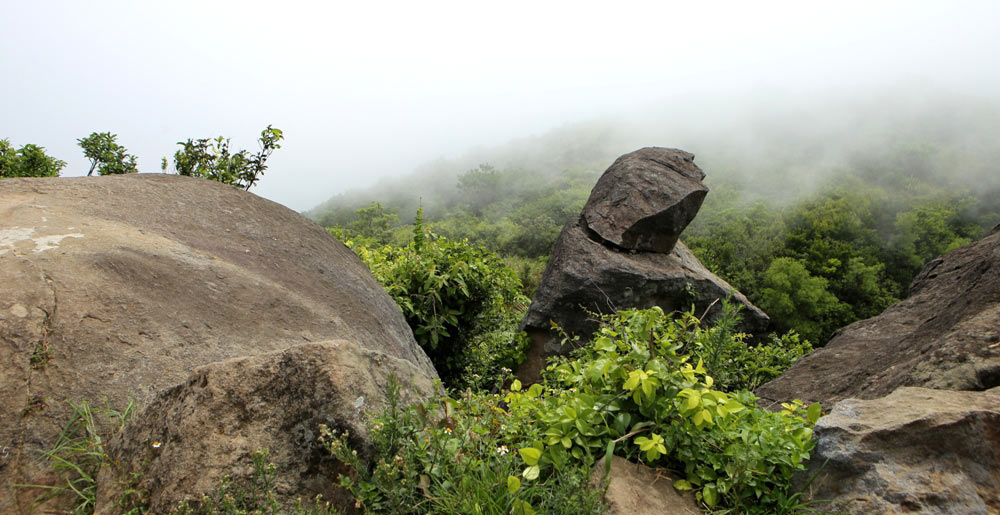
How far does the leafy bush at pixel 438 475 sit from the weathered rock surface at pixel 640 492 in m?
0.10

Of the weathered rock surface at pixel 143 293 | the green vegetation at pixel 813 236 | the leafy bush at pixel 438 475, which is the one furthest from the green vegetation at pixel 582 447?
the green vegetation at pixel 813 236

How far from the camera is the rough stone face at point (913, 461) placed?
7.02 ft

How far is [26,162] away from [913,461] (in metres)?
10.2

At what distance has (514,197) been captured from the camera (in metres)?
36.1

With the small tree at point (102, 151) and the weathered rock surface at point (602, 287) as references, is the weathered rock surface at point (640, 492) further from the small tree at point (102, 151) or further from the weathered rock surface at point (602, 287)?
the small tree at point (102, 151)

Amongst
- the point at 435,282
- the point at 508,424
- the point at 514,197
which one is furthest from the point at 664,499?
the point at 514,197

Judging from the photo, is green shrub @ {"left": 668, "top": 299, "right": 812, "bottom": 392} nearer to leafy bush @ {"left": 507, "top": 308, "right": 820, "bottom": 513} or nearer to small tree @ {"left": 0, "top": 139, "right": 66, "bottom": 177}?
leafy bush @ {"left": 507, "top": 308, "right": 820, "bottom": 513}

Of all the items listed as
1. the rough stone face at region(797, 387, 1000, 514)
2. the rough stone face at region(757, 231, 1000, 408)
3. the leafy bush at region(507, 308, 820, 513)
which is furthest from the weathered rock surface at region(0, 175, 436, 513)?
the rough stone face at region(757, 231, 1000, 408)

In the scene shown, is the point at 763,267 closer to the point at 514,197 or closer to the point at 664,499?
the point at 514,197

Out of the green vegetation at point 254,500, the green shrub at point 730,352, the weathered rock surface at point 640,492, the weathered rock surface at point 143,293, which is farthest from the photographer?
the green shrub at point 730,352

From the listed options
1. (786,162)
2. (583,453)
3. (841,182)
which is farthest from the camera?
(786,162)

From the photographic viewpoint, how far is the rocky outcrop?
8.59 metres

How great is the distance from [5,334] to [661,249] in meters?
8.23

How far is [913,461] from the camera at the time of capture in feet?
7.31
